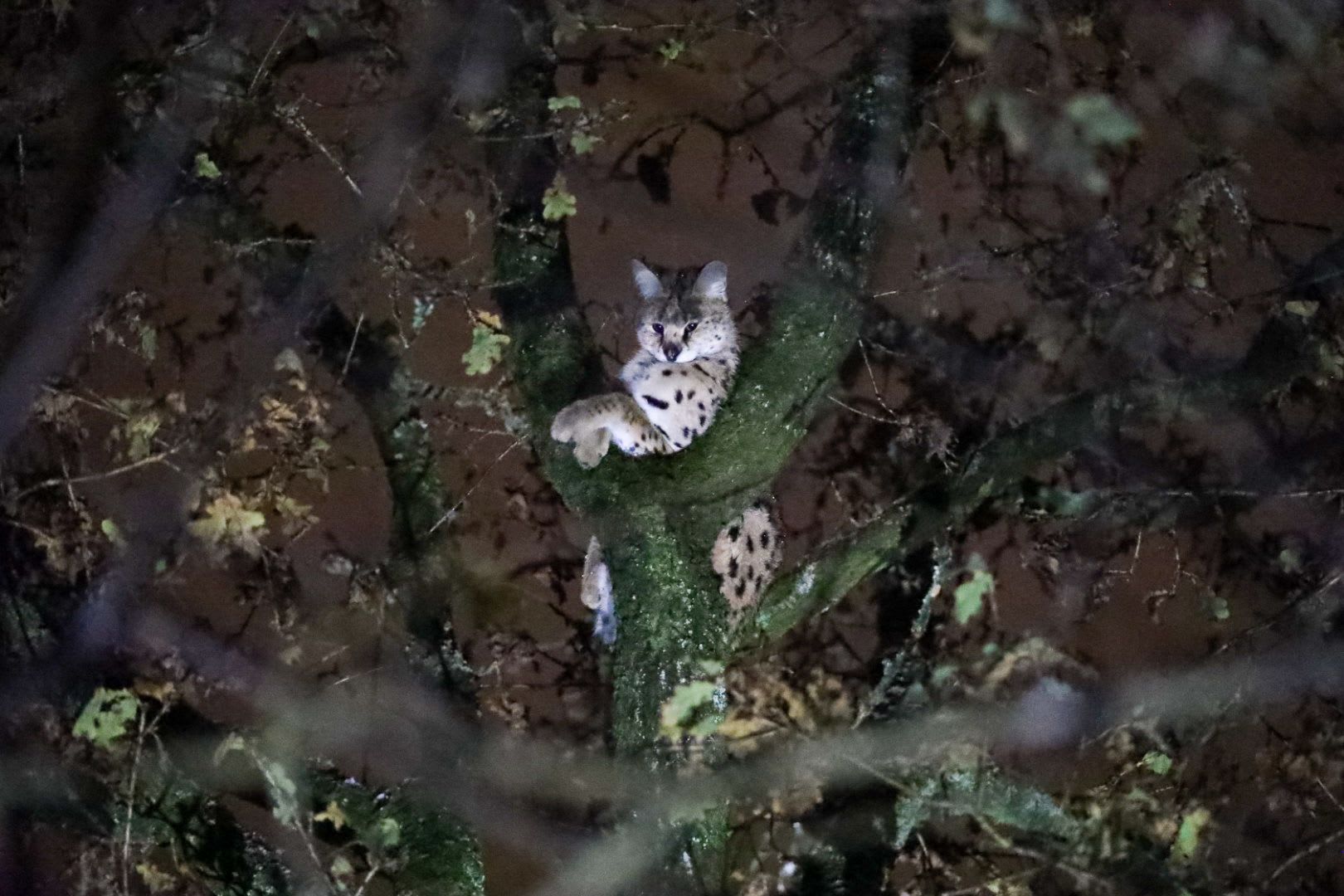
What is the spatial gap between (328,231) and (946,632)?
12.9ft

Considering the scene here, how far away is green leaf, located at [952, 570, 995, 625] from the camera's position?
4637 millimetres

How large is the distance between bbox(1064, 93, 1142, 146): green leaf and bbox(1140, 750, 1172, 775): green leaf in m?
3.29

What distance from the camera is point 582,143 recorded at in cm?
482

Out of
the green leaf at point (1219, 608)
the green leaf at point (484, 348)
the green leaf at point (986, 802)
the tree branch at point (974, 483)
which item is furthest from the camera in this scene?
the green leaf at point (1219, 608)

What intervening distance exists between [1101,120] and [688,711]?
4.09 meters

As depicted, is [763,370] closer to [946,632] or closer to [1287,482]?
[946,632]

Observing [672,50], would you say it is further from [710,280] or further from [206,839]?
[206,839]

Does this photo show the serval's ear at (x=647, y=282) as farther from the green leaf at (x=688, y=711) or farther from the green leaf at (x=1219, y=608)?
the green leaf at (x=1219, y=608)

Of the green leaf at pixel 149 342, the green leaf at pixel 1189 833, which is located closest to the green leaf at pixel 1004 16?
the green leaf at pixel 1189 833

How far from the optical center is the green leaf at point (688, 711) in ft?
11.0

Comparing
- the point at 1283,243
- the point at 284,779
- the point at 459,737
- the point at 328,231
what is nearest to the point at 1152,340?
the point at 1283,243

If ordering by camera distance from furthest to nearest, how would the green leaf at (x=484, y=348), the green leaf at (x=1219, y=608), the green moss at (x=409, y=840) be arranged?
the green leaf at (x=1219, y=608) < the green leaf at (x=484, y=348) < the green moss at (x=409, y=840)

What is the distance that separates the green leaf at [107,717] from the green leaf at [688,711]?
2.64 metres

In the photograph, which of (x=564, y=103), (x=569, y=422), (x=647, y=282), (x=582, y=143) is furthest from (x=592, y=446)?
(x=564, y=103)
